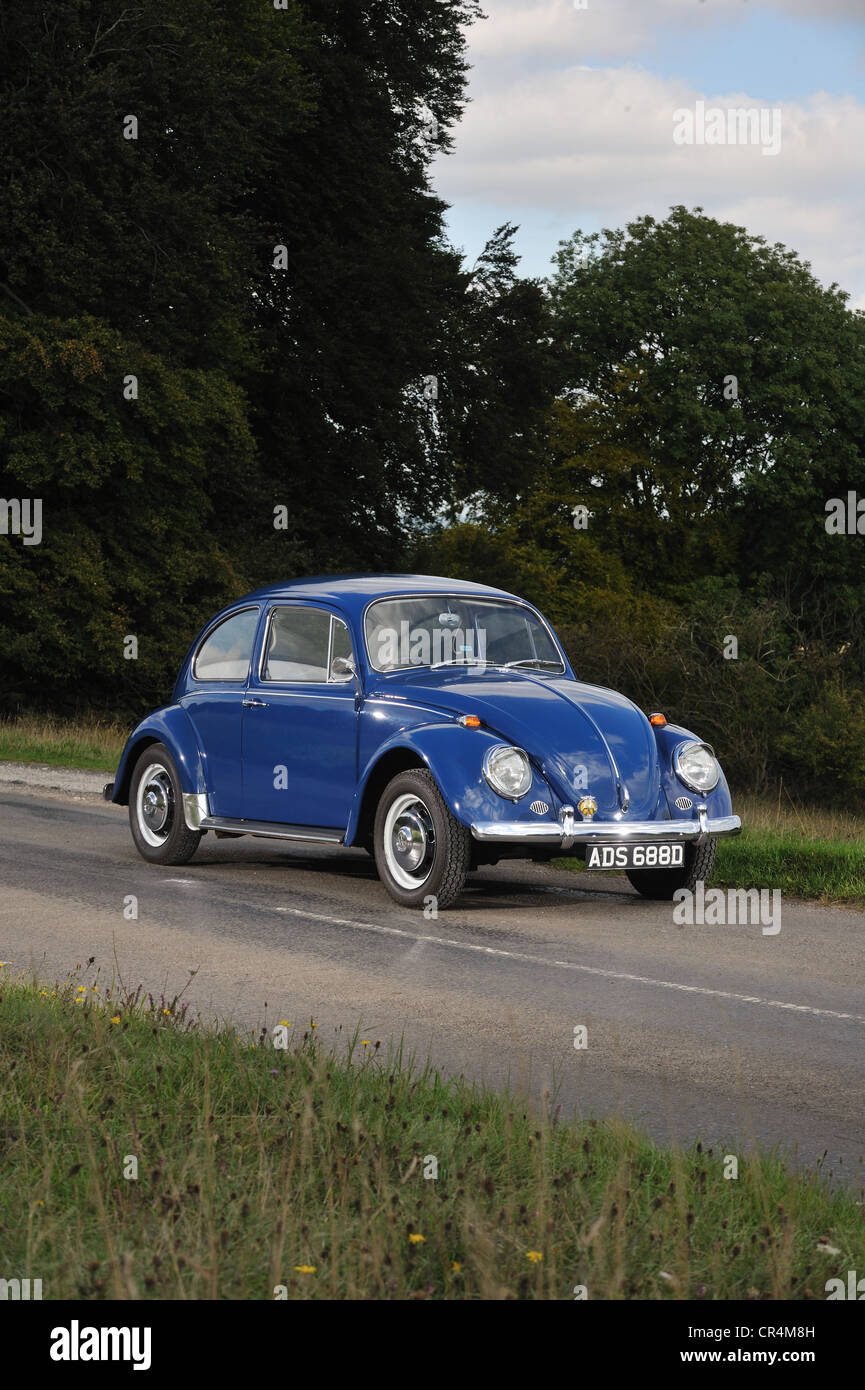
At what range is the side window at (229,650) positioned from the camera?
12594 mm

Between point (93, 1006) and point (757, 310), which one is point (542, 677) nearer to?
point (93, 1006)

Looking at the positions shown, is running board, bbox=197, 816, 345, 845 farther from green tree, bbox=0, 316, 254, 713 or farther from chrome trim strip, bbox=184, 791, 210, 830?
green tree, bbox=0, 316, 254, 713

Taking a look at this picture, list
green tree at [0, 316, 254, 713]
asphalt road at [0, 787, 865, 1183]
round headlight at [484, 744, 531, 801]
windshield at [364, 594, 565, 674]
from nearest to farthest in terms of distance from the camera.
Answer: asphalt road at [0, 787, 865, 1183] < round headlight at [484, 744, 531, 801] < windshield at [364, 594, 565, 674] < green tree at [0, 316, 254, 713]

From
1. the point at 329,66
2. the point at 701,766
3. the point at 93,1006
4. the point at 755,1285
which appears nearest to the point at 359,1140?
the point at 755,1285

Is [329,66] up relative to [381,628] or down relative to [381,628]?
up

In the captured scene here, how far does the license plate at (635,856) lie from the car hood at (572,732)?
21cm

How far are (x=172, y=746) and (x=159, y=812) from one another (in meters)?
0.54

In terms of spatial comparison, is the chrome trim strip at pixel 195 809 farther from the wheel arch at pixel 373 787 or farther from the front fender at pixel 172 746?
the wheel arch at pixel 373 787

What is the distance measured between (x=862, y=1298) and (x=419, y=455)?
34.9 meters

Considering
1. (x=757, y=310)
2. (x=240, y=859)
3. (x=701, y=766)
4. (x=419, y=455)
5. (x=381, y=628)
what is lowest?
(x=240, y=859)

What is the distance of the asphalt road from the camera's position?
638 cm

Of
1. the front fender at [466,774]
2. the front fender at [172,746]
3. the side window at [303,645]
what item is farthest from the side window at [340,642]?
the front fender at [172,746]

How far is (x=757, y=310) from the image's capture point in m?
54.6

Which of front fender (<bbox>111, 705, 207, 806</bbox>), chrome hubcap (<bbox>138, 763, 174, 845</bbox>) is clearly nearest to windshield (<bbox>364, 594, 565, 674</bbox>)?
front fender (<bbox>111, 705, 207, 806</bbox>)
